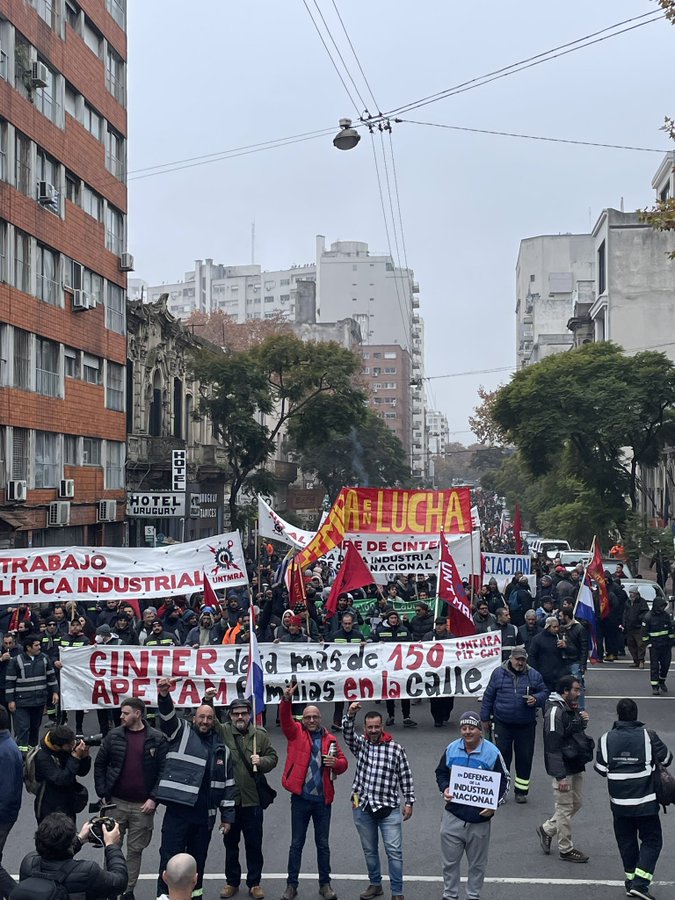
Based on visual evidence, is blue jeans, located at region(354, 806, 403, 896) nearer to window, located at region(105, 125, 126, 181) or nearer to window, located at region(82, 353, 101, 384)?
window, located at region(82, 353, 101, 384)

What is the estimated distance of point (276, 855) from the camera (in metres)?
9.45

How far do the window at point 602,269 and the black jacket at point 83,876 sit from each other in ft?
193

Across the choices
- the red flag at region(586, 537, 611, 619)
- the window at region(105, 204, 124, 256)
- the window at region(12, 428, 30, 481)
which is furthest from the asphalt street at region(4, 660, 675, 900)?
the window at region(105, 204, 124, 256)

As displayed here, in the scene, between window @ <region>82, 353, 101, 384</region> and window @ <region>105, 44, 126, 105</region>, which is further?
window @ <region>105, 44, 126, 105</region>

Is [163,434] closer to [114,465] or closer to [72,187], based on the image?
[114,465]

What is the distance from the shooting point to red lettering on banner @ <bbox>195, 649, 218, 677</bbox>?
1198 centimetres

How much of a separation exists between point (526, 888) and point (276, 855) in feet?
7.30

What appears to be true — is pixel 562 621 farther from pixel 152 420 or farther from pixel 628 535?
pixel 152 420

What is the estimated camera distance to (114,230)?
36.9m

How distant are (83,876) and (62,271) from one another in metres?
27.9

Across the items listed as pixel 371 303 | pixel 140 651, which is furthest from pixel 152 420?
pixel 371 303

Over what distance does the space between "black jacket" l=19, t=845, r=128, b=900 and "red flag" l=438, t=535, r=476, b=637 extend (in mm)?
9934

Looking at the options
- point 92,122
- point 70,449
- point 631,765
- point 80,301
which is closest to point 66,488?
point 70,449

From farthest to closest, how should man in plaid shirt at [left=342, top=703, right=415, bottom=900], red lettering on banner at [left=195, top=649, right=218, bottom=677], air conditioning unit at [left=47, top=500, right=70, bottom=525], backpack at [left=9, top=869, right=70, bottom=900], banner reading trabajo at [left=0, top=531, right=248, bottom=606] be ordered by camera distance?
air conditioning unit at [left=47, top=500, right=70, bottom=525] < banner reading trabajo at [left=0, top=531, right=248, bottom=606] < red lettering on banner at [left=195, top=649, right=218, bottom=677] < man in plaid shirt at [left=342, top=703, right=415, bottom=900] < backpack at [left=9, top=869, right=70, bottom=900]
